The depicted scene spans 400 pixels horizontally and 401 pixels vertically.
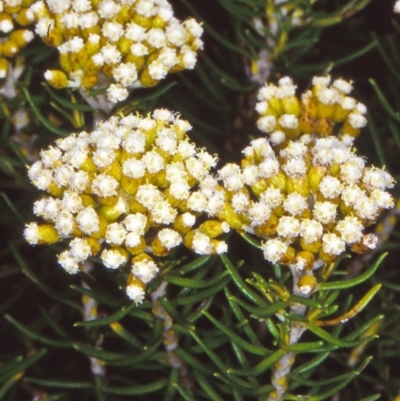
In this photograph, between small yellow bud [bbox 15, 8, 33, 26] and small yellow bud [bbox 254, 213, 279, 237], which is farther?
small yellow bud [bbox 15, 8, 33, 26]

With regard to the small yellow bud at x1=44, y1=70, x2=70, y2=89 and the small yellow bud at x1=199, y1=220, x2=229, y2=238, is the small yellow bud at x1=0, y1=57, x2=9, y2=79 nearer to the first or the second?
the small yellow bud at x1=44, y1=70, x2=70, y2=89

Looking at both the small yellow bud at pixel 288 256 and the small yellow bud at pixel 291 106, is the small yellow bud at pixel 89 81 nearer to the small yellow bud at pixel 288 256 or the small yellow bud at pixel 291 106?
the small yellow bud at pixel 291 106

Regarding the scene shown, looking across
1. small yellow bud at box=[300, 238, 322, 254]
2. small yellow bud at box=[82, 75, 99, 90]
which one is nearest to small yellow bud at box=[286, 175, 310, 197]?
small yellow bud at box=[300, 238, 322, 254]

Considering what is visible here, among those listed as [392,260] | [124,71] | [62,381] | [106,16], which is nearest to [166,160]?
[124,71]

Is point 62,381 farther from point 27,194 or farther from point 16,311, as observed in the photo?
point 27,194

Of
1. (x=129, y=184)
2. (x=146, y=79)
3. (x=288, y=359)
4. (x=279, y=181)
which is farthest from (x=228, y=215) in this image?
(x=146, y=79)

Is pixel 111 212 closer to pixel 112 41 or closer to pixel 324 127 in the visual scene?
pixel 112 41
